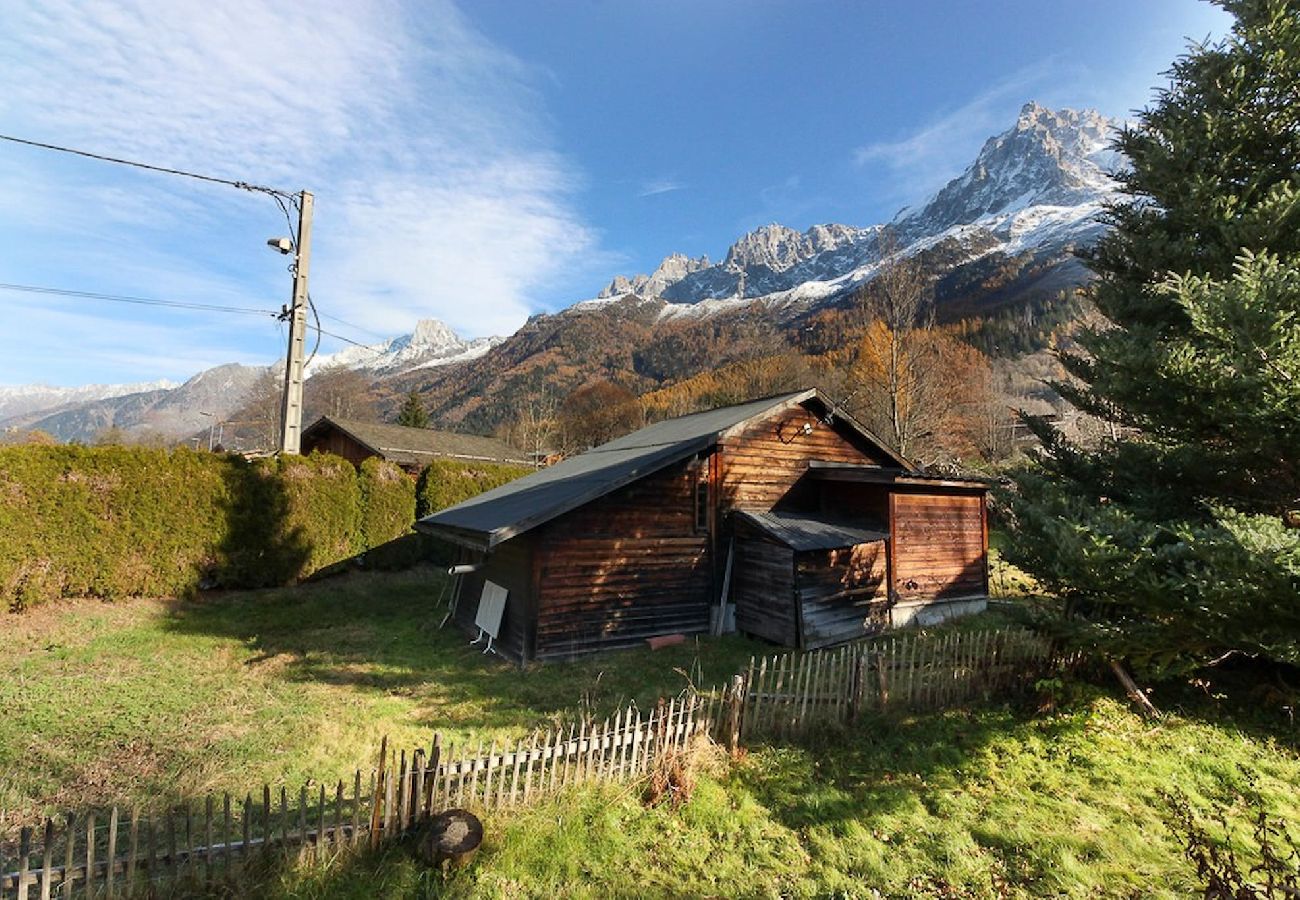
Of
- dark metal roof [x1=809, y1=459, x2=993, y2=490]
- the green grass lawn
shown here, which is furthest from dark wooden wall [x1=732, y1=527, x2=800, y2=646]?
the green grass lawn

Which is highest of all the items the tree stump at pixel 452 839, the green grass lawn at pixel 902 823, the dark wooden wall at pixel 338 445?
the dark wooden wall at pixel 338 445

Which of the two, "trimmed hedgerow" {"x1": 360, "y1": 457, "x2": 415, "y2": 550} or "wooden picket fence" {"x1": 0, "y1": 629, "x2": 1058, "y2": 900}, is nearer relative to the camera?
"wooden picket fence" {"x1": 0, "y1": 629, "x2": 1058, "y2": 900}

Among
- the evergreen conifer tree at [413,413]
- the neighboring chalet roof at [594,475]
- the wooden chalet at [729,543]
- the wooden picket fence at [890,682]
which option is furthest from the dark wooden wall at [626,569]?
the evergreen conifer tree at [413,413]

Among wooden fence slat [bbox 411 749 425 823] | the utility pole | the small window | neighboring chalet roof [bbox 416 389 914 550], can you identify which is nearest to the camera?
wooden fence slat [bbox 411 749 425 823]

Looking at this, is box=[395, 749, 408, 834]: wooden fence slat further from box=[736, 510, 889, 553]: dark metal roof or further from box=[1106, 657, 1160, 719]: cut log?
box=[1106, 657, 1160, 719]: cut log

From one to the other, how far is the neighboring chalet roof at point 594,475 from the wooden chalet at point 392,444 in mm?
14126

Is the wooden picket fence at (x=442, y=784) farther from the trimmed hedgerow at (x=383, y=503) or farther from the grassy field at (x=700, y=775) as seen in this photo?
the trimmed hedgerow at (x=383, y=503)

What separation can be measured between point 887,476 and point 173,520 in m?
18.9

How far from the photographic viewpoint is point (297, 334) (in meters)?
16.7

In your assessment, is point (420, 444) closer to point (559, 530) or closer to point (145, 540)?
point (145, 540)

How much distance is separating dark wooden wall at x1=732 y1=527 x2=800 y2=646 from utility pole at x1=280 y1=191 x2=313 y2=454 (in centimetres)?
1285

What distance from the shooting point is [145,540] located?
1552 centimetres

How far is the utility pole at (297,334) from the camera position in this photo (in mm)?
16578

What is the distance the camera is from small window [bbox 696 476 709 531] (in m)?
14.3
